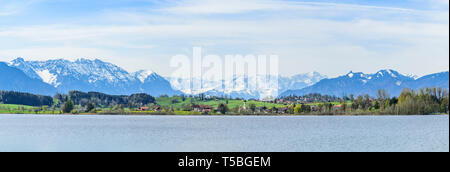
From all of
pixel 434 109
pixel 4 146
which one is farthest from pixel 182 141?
pixel 434 109

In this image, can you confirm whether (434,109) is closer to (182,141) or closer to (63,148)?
(182,141)

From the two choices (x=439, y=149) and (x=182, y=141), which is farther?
(x=182, y=141)
